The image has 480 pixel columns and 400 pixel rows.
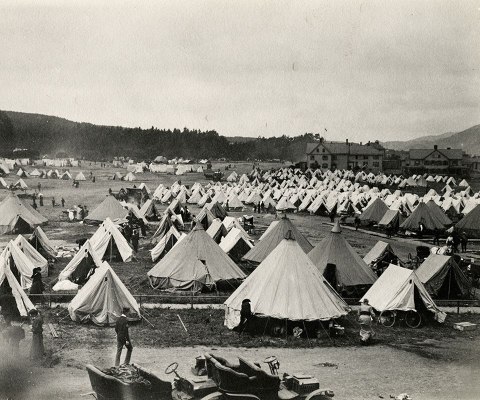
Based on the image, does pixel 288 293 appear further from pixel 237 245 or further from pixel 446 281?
pixel 237 245

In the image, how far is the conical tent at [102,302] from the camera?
57.7ft

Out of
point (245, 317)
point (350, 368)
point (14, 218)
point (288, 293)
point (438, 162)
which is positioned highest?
point (438, 162)

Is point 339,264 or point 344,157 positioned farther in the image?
point 344,157

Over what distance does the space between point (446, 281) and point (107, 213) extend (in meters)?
26.6

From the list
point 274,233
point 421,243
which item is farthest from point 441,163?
point 274,233

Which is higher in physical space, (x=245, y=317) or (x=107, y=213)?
(x=107, y=213)

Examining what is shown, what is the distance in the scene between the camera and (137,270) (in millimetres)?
26312

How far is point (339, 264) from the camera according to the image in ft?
74.4

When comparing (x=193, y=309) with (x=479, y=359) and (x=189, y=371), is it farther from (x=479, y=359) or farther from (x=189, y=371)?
(x=479, y=359)

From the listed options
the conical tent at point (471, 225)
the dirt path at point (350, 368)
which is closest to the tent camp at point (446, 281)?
the dirt path at point (350, 368)

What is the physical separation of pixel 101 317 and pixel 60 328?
1.24 metres

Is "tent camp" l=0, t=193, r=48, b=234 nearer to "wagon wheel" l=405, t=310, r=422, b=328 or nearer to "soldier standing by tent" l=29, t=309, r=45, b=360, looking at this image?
"soldier standing by tent" l=29, t=309, r=45, b=360

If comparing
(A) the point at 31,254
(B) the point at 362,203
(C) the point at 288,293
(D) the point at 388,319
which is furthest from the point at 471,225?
(A) the point at 31,254

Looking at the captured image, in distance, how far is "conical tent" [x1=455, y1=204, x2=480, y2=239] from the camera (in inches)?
1556
